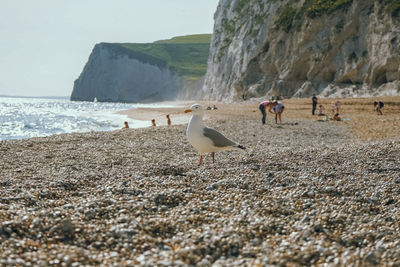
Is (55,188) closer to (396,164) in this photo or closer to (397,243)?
(397,243)

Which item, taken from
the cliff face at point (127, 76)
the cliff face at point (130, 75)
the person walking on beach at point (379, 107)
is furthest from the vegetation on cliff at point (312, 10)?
the cliff face at point (127, 76)

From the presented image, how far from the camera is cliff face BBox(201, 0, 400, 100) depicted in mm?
49531

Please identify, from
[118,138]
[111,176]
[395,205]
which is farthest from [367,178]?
[118,138]

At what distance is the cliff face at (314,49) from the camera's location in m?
49.5

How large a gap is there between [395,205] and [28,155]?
44.2ft

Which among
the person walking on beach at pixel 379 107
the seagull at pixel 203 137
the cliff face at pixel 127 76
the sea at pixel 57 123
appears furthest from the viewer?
the cliff face at pixel 127 76

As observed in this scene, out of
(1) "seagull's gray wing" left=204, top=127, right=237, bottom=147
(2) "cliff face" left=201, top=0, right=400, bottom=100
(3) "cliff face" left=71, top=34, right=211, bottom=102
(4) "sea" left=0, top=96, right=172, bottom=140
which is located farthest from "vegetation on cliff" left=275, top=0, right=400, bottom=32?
(3) "cliff face" left=71, top=34, right=211, bottom=102

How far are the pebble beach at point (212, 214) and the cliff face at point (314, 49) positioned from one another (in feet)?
138

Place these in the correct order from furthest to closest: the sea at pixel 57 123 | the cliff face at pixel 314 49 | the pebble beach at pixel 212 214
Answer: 1. the cliff face at pixel 314 49
2. the sea at pixel 57 123
3. the pebble beach at pixel 212 214

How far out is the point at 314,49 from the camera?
194 feet

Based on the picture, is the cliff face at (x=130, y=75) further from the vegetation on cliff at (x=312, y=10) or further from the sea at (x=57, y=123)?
the vegetation on cliff at (x=312, y=10)

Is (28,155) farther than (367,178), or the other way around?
(28,155)

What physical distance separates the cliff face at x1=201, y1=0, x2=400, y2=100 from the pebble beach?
138 feet

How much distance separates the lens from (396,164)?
36.4 ft
